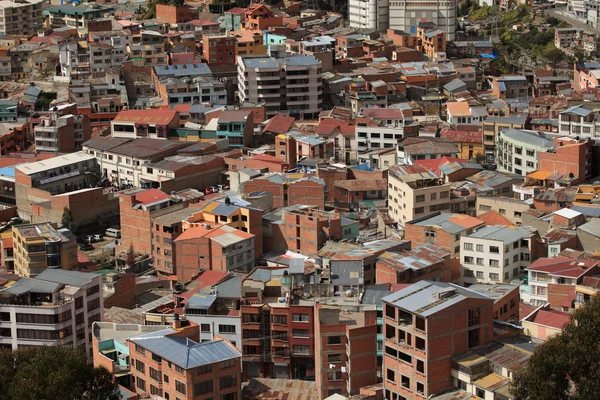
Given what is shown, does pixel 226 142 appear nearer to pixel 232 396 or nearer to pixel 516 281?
pixel 516 281

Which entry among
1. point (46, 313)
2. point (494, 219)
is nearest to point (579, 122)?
point (494, 219)

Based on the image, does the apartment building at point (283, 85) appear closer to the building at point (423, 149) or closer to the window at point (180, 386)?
the building at point (423, 149)

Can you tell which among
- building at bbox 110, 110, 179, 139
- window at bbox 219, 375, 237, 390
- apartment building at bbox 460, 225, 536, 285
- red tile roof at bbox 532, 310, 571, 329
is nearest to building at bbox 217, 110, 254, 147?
building at bbox 110, 110, 179, 139

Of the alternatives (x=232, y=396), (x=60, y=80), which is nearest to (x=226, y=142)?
(x=60, y=80)

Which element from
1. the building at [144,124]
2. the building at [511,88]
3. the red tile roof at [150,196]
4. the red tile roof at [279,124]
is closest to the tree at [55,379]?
the red tile roof at [150,196]

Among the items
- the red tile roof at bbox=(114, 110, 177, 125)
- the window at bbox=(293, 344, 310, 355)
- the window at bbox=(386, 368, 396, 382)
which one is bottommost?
the window at bbox=(293, 344, 310, 355)

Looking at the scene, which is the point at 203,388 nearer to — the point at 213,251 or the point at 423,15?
the point at 213,251

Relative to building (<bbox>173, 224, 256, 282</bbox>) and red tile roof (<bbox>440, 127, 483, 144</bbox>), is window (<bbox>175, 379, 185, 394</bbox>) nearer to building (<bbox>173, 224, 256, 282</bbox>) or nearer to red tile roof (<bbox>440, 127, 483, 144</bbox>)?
building (<bbox>173, 224, 256, 282</bbox>)
